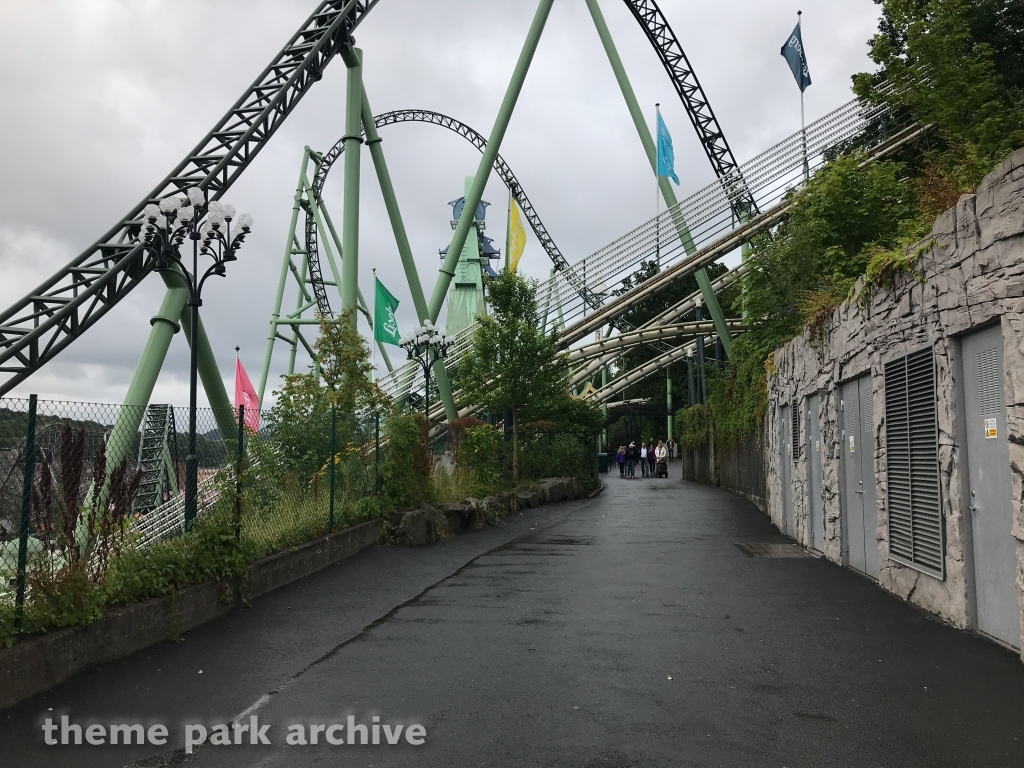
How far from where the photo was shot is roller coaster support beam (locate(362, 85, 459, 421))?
20516 mm

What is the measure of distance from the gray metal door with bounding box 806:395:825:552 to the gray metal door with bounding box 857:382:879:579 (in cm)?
211

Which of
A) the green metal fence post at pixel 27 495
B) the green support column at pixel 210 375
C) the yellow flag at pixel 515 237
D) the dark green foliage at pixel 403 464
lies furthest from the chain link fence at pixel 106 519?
the yellow flag at pixel 515 237

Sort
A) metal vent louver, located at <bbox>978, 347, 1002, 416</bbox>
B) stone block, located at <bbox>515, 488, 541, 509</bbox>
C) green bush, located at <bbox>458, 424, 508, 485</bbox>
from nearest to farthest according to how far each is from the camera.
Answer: metal vent louver, located at <bbox>978, 347, 1002, 416</bbox>
green bush, located at <bbox>458, 424, 508, 485</bbox>
stone block, located at <bbox>515, 488, 541, 509</bbox>

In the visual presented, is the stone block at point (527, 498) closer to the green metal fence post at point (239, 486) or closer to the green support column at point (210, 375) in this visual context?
the green support column at point (210, 375)

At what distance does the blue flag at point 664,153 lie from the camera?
28.4m

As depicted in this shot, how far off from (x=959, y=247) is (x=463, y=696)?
5.04 m

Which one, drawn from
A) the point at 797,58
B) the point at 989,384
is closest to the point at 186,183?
the point at 989,384

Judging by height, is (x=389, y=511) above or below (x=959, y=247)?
below

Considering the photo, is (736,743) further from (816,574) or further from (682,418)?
(682,418)

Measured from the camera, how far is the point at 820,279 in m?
19.7

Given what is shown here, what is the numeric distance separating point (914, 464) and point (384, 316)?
17919mm

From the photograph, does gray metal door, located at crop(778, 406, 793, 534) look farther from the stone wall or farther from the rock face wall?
the stone wall

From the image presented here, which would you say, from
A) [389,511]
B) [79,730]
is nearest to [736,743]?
[79,730]

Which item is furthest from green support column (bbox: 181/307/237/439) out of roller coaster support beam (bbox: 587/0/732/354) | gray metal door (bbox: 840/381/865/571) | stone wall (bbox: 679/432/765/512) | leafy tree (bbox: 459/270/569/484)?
roller coaster support beam (bbox: 587/0/732/354)
